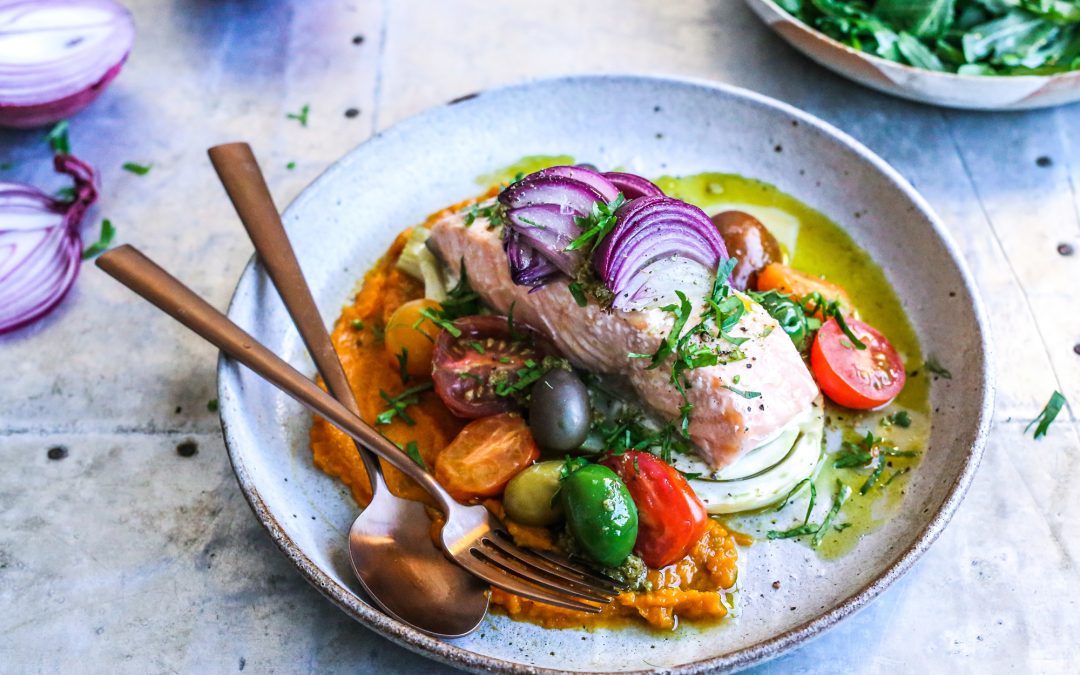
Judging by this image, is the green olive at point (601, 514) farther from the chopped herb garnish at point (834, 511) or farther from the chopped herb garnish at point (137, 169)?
the chopped herb garnish at point (137, 169)

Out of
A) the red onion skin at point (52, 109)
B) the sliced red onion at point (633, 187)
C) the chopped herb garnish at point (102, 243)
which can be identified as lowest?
the chopped herb garnish at point (102, 243)

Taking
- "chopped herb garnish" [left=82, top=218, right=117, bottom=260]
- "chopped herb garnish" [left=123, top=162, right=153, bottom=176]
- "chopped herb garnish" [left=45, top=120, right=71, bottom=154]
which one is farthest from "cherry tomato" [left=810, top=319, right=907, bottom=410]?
"chopped herb garnish" [left=45, top=120, right=71, bottom=154]

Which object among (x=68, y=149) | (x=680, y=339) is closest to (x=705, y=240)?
(x=680, y=339)

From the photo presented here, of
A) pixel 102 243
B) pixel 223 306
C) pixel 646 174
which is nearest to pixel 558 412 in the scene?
pixel 646 174

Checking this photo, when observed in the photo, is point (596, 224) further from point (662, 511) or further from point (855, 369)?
point (855, 369)

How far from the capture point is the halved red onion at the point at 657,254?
287 centimetres

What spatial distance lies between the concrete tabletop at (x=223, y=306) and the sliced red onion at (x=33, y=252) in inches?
3.7

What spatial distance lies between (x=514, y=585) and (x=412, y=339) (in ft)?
3.30

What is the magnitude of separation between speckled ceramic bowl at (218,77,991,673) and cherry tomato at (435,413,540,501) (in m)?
0.37

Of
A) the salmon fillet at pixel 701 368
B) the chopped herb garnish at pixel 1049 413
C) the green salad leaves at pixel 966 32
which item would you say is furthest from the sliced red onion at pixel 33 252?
the chopped herb garnish at pixel 1049 413

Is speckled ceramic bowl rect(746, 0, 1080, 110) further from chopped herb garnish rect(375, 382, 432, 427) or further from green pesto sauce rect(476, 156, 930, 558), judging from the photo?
chopped herb garnish rect(375, 382, 432, 427)

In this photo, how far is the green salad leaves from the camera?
422cm

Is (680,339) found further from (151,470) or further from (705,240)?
(151,470)

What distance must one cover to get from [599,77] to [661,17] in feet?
4.30
